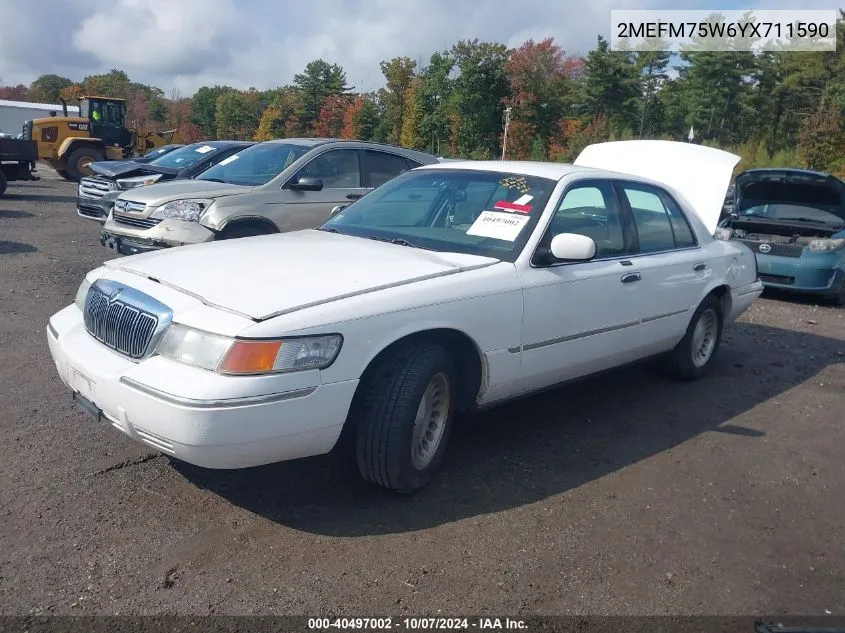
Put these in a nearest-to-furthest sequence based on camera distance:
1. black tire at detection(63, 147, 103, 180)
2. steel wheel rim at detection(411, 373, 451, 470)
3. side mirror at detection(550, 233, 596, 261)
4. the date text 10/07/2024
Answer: the date text 10/07/2024 → steel wheel rim at detection(411, 373, 451, 470) → side mirror at detection(550, 233, 596, 261) → black tire at detection(63, 147, 103, 180)

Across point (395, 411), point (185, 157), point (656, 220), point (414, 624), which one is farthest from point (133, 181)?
point (414, 624)

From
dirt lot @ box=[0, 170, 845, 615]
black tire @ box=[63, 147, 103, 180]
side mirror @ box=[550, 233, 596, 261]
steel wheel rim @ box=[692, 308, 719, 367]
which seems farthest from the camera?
black tire @ box=[63, 147, 103, 180]

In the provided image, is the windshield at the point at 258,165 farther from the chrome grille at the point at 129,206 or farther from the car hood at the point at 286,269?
the car hood at the point at 286,269

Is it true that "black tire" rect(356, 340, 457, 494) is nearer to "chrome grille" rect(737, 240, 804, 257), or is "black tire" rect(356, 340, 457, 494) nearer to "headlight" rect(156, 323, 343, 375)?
"headlight" rect(156, 323, 343, 375)

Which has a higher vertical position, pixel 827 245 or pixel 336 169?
pixel 336 169

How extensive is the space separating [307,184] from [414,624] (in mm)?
5766

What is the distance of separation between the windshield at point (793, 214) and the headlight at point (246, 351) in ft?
29.4

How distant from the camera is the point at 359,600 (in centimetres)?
290

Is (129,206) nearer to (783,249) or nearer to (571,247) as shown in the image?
(571,247)

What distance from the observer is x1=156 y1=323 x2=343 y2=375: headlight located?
308cm

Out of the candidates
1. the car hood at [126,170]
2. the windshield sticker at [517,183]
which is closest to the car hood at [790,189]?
the windshield sticker at [517,183]

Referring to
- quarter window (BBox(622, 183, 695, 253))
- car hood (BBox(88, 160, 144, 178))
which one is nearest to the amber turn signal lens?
quarter window (BBox(622, 183, 695, 253))

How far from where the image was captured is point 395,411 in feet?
11.3

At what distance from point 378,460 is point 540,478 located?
104 centimetres
